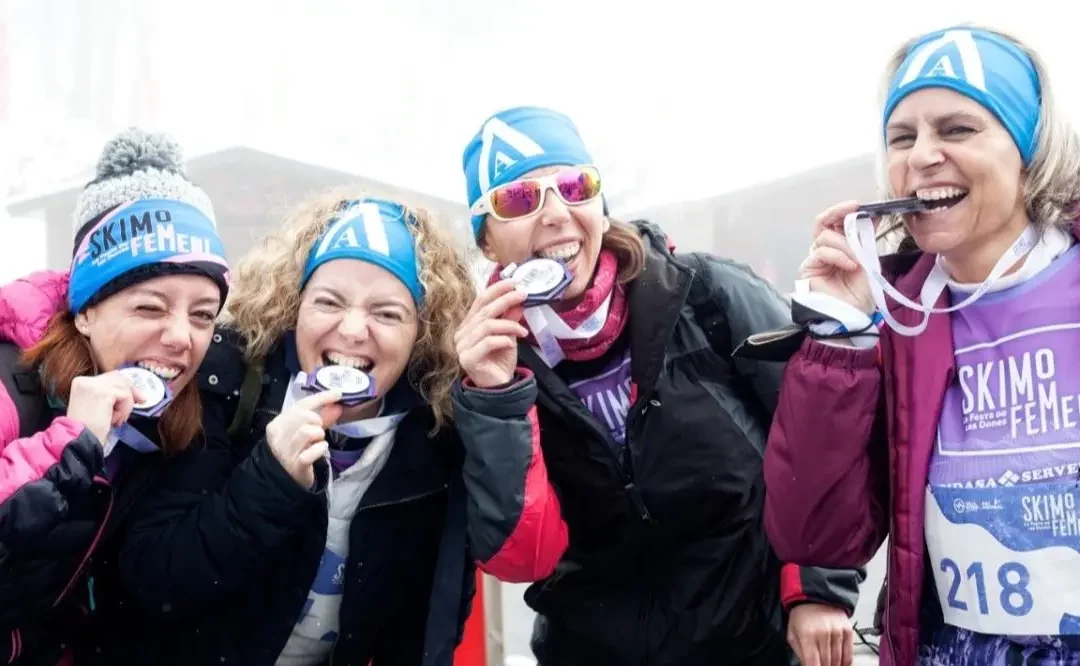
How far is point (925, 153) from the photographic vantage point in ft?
5.56

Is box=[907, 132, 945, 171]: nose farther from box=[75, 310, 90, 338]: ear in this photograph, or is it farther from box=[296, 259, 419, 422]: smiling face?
box=[75, 310, 90, 338]: ear

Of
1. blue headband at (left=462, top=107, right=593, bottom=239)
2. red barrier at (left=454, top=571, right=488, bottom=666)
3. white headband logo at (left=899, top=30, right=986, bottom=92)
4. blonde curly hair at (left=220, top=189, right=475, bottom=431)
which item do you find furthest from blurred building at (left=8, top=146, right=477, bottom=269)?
white headband logo at (left=899, top=30, right=986, bottom=92)

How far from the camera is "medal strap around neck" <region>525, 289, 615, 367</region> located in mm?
2256

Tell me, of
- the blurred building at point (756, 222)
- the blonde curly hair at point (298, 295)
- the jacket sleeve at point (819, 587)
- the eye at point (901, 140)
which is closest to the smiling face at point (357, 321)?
the blonde curly hair at point (298, 295)

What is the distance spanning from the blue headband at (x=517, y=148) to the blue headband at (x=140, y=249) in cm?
78

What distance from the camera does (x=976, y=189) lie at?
66.0 inches

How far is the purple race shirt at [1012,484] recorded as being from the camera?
60.1 inches

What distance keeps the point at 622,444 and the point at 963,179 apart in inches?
41.1

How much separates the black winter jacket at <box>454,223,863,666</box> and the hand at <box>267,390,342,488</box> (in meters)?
0.35

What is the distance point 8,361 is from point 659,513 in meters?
1.67

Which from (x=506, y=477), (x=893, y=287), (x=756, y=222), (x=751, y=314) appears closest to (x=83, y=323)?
(x=506, y=477)

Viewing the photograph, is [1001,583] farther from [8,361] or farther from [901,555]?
[8,361]

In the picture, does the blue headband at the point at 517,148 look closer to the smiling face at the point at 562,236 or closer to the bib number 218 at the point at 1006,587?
the smiling face at the point at 562,236

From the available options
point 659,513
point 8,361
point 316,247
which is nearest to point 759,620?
point 659,513
